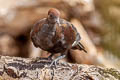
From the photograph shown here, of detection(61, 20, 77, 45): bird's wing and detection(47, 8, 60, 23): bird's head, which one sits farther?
detection(61, 20, 77, 45): bird's wing

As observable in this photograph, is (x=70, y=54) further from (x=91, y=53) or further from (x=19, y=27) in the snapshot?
(x=19, y=27)

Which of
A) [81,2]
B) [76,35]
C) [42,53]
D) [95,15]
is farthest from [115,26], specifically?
[76,35]

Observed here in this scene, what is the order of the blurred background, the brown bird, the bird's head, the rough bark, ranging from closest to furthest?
the bird's head → the brown bird → the rough bark → the blurred background

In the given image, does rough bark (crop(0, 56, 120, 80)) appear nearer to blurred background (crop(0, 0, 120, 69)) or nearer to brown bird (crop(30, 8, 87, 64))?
brown bird (crop(30, 8, 87, 64))

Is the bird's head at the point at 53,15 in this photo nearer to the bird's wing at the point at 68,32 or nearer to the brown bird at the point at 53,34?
the brown bird at the point at 53,34

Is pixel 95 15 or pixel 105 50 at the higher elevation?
pixel 95 15

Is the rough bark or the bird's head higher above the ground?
the bird's head

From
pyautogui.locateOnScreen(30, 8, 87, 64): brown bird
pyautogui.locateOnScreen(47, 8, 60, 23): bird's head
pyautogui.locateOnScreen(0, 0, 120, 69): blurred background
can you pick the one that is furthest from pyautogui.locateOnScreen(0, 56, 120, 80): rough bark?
pyautogui.locateOnScreen(0, 0, 120, 69): blurred background
